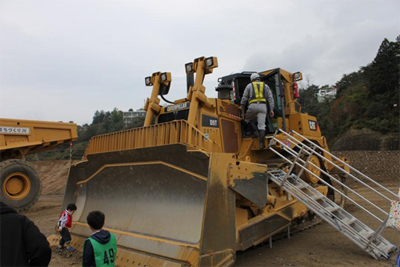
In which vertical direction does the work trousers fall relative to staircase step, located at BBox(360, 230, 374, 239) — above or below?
above

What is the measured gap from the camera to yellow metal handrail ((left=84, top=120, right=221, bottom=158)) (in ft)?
12.7

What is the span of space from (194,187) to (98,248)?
150 cm

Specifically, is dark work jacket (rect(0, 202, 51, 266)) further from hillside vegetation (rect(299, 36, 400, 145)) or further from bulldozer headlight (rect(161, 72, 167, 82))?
hillside vegetation (rect(299, 36, 400, 145))

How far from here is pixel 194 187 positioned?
3848 millimetres

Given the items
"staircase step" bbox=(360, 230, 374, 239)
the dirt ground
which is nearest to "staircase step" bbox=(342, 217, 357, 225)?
"staircase step" bbox=(360, 230, 374, 239)

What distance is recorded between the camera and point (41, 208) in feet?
33.4

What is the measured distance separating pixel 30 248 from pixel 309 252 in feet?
13.7

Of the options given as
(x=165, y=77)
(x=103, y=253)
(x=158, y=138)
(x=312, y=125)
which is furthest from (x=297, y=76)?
(x=103, y=253)

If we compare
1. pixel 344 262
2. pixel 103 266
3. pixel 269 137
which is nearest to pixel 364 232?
pixel 344 262

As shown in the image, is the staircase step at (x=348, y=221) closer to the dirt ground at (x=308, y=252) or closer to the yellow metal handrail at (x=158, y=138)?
the dirt ground at (x=308, y=252)

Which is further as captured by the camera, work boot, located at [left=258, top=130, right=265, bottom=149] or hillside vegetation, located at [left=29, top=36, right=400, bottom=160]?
hillside vegetation, located at [left=29, top=36, right=400, bottom=160]

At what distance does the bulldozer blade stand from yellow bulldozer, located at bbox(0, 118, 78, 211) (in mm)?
4630

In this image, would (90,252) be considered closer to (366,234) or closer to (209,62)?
(209,62)

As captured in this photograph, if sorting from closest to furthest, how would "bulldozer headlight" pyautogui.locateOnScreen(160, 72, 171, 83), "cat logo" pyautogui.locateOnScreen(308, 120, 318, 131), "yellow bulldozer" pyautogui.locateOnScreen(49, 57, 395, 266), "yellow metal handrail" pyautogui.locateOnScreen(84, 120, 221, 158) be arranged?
"yellow bulldozer" pyautogui.locateOnScreen(49, 57, 395, 266) < "yellow metal handrail" pyautogui.locateOnScreen(84, 120, 221, 158) < "bulldozer headlight" pyautogui.locateOnScreen(160, 72, 171, 83) < "cat logo" pyautogui.locateOnScreen(308, 120, 318, 131)
